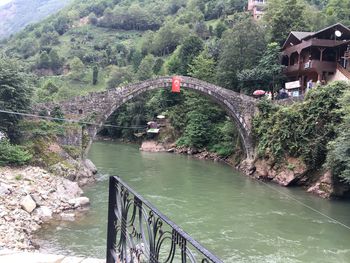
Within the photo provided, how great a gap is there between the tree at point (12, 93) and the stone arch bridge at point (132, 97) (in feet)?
5.87

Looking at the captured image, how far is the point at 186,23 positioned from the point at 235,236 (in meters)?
64.6

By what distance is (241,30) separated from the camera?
99.6ft

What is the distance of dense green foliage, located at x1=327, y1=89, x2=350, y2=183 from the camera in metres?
13.8

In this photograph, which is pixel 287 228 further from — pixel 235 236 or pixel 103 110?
pixel 103 110

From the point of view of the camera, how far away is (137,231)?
3.47 m

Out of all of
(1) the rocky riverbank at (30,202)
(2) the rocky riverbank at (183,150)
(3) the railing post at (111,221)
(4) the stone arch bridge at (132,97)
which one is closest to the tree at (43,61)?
(2) the rocky riverbank at (183,150)

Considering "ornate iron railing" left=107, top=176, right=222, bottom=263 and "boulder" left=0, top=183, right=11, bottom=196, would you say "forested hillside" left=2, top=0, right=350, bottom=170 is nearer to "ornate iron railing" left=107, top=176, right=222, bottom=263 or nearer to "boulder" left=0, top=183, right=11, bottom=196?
"boulder" left=0, top=183, right=11, bottom=196

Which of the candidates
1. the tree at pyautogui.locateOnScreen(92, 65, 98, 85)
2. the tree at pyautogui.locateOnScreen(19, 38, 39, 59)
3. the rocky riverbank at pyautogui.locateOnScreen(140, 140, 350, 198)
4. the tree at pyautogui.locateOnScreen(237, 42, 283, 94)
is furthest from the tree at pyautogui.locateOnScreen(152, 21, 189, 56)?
the rocky riverbank at pyautogui.locateOnScreen(140, 140, 350, 198)

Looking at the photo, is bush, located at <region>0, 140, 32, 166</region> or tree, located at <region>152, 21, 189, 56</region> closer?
bush, located at <region>0, 140, 32, 166</region>

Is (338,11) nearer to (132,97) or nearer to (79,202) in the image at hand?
(132,97)

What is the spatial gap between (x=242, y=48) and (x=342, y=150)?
1818 centimetres

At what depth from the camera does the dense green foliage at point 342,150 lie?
13.8 m

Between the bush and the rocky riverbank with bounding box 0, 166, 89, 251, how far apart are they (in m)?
0.38

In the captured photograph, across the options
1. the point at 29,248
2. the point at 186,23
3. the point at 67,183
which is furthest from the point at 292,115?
the point at 186,23
